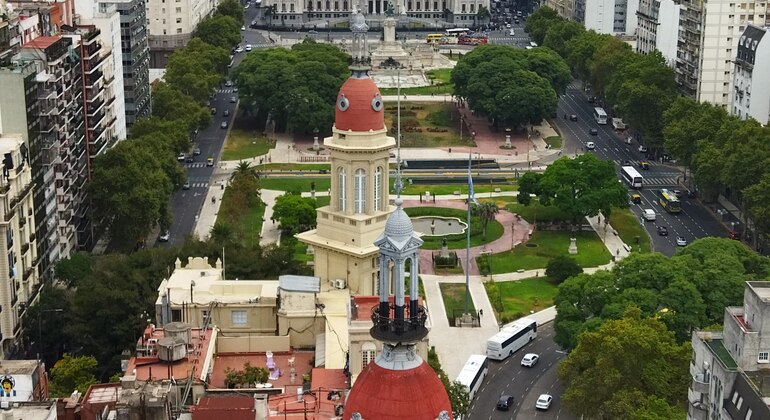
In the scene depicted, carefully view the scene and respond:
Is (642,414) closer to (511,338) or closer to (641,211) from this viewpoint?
(511,338)

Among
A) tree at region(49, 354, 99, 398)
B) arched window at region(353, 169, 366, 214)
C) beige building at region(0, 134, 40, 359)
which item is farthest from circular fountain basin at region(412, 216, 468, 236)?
arched window at region(353, 169, 366, 214)

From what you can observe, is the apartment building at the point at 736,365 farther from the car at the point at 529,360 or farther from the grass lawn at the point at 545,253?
the grass lawn at the point at 545,253

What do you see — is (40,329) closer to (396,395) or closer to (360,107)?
(360,107)

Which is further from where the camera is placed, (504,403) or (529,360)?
(529,360)

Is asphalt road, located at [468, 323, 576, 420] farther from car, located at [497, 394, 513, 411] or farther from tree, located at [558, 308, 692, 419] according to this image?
tree, located at [558, 308, 692, 419]

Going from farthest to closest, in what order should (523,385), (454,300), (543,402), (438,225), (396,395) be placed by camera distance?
(438,225)
(454,300)
(523,385)
(543,402)
(396,395)

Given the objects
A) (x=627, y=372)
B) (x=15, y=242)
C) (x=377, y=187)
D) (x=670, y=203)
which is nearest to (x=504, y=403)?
(x=627, y=372)

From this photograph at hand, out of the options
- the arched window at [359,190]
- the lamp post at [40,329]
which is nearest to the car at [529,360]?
the arched window at [359,190]
